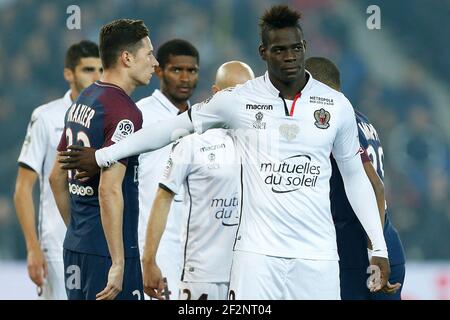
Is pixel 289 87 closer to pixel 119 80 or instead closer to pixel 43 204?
pixel 119 80

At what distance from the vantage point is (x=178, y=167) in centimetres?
635

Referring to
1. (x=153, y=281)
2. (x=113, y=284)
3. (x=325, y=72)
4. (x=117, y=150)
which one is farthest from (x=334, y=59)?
(x=113, y=284)

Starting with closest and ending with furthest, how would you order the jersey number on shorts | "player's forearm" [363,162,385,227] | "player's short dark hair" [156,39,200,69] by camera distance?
"player's forearm" [363,162,385,227], the jersey number on shorts, "player's short dark hair" [156,39,200,69]

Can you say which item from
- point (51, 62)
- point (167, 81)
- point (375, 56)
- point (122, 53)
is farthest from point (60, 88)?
point (122, 53)

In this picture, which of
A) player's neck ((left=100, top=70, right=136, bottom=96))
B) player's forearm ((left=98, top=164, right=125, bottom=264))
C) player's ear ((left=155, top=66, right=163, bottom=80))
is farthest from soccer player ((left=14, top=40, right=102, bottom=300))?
player's forearm ((left=98, top=164, right=125, bottom=264))

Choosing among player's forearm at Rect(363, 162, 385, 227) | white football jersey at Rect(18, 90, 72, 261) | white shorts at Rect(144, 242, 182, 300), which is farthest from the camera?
white football jersey at Rect(18, 90, 72, 261)

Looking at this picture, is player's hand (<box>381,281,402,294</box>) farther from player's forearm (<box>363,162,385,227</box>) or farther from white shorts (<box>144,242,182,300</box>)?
white shorts (<box>144,242,182,300</box>)

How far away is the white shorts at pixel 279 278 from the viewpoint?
517cm

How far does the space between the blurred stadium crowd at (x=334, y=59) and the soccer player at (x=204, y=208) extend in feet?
16.1

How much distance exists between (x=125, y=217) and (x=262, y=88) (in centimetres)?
99

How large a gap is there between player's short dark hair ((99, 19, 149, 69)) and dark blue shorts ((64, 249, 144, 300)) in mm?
1062

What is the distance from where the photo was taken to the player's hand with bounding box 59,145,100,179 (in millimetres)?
5246

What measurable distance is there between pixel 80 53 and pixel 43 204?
121 cm

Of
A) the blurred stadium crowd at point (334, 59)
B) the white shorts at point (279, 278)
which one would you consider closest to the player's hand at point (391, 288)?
the white shorts at point (279, 278)
